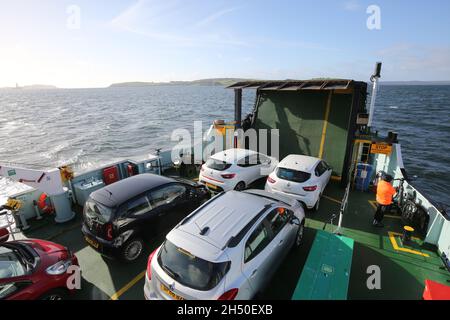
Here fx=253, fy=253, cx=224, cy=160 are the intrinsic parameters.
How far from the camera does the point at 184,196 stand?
22.6ft

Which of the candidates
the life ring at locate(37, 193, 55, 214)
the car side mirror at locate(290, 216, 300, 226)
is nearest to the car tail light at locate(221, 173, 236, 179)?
the car side mirror at locate(290, 216, 300, 226)

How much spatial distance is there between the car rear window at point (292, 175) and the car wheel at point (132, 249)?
4.49m

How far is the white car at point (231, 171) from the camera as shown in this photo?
28.2 feet

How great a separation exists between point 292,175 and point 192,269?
196 inches

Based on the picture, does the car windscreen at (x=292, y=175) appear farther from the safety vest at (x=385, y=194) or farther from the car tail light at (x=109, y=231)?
the car tail light at (x=109, y=231)

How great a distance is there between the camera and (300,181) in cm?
765

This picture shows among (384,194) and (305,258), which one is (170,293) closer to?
(305,258)

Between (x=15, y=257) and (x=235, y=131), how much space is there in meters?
9.14

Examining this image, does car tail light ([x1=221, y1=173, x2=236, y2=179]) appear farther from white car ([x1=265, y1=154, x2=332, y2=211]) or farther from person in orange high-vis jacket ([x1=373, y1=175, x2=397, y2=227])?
person in orange high-vis jacket ([x1=373, y1=175, x2=397, y2=227])

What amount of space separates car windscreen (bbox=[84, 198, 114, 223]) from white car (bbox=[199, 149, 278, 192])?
4001 millimetres

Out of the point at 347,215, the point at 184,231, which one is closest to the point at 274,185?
the point at 347,215

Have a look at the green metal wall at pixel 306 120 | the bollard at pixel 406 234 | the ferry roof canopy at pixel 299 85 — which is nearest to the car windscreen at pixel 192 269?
the bollard at pixel 406 234
